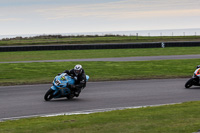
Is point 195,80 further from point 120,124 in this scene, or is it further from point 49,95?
point 120,124

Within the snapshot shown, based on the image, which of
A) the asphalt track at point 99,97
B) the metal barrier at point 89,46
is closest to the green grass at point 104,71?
the asphalt track at point 99,97

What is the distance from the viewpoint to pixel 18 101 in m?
13.6

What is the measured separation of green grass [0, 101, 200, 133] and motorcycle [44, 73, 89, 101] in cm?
358

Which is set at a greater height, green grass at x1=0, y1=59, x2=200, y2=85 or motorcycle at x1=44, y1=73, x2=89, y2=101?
motorcycle at x1=44, y1=73, x2=89, y2=101

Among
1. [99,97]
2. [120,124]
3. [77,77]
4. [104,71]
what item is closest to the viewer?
[120,124]

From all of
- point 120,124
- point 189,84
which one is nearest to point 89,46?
point 189,84

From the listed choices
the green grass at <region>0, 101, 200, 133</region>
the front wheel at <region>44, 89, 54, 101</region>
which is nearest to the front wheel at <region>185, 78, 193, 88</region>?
the front wheel at <region>44, 89, 54, 101</region>

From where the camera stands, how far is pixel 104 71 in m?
24.4

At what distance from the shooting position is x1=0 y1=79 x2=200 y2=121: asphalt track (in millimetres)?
12227

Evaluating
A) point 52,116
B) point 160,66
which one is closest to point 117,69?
point 160,66

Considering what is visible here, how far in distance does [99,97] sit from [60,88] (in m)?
1.56

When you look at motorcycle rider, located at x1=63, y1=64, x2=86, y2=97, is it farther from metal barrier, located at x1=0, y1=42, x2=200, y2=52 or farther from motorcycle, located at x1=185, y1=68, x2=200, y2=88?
metal barrier, located at x1=0, y1=42, x2=200, y2=52

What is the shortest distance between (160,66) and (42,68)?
7705mm

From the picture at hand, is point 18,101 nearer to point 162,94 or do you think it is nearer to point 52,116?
point 52,116
